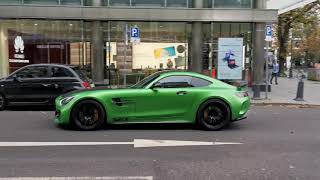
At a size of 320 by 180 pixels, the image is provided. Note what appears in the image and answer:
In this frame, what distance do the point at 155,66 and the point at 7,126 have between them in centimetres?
1303

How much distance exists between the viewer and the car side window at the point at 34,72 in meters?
Result: 14.7

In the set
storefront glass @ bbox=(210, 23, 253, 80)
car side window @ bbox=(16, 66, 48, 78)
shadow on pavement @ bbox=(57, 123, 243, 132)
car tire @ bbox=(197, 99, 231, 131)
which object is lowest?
shadow on pavement @ bbox=(57, 123, 243, 132)

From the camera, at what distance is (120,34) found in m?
22.8

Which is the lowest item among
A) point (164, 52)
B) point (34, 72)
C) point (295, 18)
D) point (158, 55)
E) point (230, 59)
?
point (34, 72)

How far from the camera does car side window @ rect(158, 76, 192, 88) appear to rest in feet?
35.3

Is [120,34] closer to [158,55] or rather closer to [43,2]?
[158,55]

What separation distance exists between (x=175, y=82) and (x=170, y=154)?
116 inches

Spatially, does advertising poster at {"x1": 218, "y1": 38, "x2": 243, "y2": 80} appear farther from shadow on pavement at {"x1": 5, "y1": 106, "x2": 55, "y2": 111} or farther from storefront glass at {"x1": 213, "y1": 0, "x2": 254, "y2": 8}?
shadow on pavement at {"x1": 5, "y1": 106, "x2": 55, "y2": 111}

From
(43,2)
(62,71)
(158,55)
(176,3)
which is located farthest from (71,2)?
(62,71)

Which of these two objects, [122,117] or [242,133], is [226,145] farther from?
[122,117]

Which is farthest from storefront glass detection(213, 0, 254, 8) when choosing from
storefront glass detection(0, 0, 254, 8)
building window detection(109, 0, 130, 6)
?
building window detection(109, 0, 130, 6)

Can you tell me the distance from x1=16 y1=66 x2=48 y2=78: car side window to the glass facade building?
24.2 ft

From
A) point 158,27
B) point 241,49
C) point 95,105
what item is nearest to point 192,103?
point 95,105

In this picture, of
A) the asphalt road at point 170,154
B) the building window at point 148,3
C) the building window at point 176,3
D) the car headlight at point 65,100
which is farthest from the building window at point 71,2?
the car headlight at point 65,100
